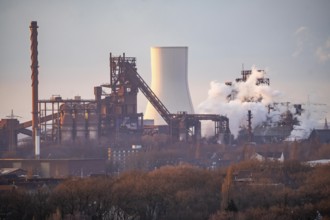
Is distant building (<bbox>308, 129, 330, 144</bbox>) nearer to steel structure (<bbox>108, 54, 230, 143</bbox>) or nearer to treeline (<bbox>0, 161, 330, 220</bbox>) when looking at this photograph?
steel structure (<bbox>108, 54, 230, 143</bbox>)

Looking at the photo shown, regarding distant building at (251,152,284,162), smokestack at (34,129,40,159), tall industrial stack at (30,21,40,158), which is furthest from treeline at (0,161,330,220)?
tall industrial stack at (30,21,40,158)

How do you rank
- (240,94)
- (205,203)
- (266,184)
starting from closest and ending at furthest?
(205,203) → (266,184) → (240,94)

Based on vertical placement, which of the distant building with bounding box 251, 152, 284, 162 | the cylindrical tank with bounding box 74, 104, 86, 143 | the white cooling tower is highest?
the white cooling tower

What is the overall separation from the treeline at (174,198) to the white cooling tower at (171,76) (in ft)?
39.9

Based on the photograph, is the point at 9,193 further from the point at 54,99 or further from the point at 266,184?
the point at 54,99

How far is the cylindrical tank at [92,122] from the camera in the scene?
152 feet

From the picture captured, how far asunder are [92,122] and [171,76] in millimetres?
3676

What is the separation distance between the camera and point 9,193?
90.0 feet

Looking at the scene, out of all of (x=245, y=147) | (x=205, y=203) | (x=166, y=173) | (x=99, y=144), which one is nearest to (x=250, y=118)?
(x=245, y=147)

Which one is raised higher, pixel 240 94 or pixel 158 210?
pixel 240 94

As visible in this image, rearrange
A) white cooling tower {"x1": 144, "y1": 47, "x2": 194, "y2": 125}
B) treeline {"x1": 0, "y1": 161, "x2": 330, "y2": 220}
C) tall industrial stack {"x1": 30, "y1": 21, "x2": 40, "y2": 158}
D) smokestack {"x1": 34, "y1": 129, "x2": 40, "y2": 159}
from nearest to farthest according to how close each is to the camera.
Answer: treeline {"x1": 0, "y1": 161, "x2": 330, "y2": 220} → smokestack {"x1": 34, "y1": 129, "x2": 40, "y2": 159} → tall industrial stack {"x1": 30, "y1": 21, "x2": 40, "y2": 158} → white cooling tower {"x1": 144, "y1": 47, "x2": 194, "y2": 125}

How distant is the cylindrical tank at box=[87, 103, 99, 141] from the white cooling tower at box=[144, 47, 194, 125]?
2470 millimetres

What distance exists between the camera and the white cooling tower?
45.3 meters

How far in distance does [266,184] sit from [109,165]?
11.4 metres
